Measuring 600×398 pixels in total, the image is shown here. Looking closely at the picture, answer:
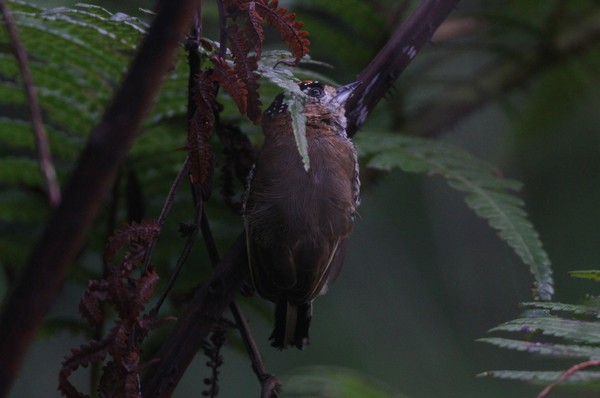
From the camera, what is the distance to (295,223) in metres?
1.48

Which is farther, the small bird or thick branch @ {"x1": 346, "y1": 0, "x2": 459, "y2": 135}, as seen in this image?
the small bird

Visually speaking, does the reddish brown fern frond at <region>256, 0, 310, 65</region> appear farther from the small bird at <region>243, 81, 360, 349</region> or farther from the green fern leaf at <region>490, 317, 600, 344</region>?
the green fern leaf at <region>490, 317, 600, 344</region>

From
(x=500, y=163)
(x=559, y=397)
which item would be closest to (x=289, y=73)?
(x=559, y=397)

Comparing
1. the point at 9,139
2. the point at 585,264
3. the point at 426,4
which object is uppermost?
the point at 426,4

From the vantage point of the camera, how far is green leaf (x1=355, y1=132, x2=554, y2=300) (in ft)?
4.78

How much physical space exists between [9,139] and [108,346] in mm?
1150

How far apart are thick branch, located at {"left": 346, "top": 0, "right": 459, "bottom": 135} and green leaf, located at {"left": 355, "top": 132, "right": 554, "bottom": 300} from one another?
46 cm

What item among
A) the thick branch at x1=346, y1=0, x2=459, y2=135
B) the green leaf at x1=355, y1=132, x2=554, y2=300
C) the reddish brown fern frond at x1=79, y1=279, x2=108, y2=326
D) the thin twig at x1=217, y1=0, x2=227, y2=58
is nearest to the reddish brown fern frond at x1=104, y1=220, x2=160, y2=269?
the reddish brown fern frond at x1=79, y1=279, x2=108, y2=326

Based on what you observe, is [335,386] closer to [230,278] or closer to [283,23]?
[230,278]

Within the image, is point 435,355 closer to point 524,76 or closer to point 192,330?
point 524,76

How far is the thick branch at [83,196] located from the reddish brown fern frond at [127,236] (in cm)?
44

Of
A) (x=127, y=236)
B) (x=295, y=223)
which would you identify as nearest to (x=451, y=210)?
(x=295, y=223)

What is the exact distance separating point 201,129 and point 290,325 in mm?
538

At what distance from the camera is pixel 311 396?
0.92 meters
